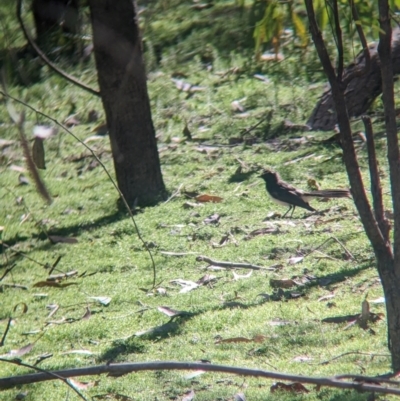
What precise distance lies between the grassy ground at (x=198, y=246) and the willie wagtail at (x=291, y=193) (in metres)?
0.17

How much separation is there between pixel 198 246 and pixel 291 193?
3.36 ft

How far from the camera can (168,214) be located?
852 cm

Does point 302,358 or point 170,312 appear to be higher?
point 302,358

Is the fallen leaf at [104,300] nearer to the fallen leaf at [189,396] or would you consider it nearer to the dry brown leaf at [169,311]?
the dry brown leaf at [169,311]

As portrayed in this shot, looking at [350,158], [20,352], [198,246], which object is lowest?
[198,246]

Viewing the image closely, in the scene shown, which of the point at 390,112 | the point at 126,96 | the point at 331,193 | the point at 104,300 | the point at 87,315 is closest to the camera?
the point at 390,112

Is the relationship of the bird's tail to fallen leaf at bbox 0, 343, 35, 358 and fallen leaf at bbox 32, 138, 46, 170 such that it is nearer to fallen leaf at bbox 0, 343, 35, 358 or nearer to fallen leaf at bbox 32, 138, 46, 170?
fallen leaf at bbox 0, 343, 35, 358

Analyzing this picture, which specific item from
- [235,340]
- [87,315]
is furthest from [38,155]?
[87,315]

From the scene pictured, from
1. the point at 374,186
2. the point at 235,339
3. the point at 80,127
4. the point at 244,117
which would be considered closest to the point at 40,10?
the point at 80,127

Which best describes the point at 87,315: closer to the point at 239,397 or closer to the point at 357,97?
the point at 239,397

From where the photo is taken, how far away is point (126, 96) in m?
8.58

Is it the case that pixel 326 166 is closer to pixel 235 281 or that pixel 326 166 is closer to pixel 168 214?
pixel 168 214

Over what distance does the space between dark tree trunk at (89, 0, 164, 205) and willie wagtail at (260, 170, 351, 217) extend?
1.31m

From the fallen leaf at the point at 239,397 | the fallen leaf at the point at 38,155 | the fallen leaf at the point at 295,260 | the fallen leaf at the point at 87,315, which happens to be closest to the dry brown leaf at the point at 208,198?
the fallen leaf at the point at 295,260
